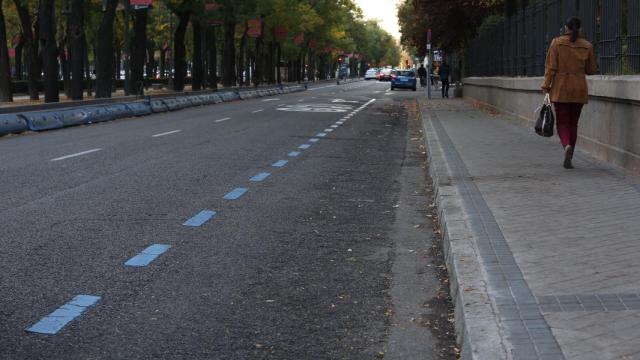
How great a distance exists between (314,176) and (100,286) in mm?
6684

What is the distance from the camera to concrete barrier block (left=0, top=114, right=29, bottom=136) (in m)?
→ 21.3

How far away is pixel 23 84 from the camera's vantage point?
215 feet

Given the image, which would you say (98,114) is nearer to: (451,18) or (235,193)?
(235,193)

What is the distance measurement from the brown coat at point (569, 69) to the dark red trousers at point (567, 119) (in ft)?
0.61

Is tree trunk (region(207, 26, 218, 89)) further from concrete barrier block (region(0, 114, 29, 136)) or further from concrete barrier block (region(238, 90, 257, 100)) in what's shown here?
concrete barrier block (region(0, 114, 29, 136))

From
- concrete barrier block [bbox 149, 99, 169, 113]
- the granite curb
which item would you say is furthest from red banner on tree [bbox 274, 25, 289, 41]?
the granite curb

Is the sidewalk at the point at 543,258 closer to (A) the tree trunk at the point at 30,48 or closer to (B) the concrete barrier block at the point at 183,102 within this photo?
(B) the concrete barrier block at the point at 183,102

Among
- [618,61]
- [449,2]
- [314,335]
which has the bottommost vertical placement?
[314,335]

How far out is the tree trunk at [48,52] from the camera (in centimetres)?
3591

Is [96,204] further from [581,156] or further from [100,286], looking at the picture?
[581,156]

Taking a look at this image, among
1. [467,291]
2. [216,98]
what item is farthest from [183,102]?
[467,291]

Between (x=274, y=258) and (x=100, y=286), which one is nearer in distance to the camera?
(x=100, y=286)

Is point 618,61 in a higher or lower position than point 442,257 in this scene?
higher

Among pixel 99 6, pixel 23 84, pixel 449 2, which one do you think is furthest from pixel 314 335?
pixel 23 84
